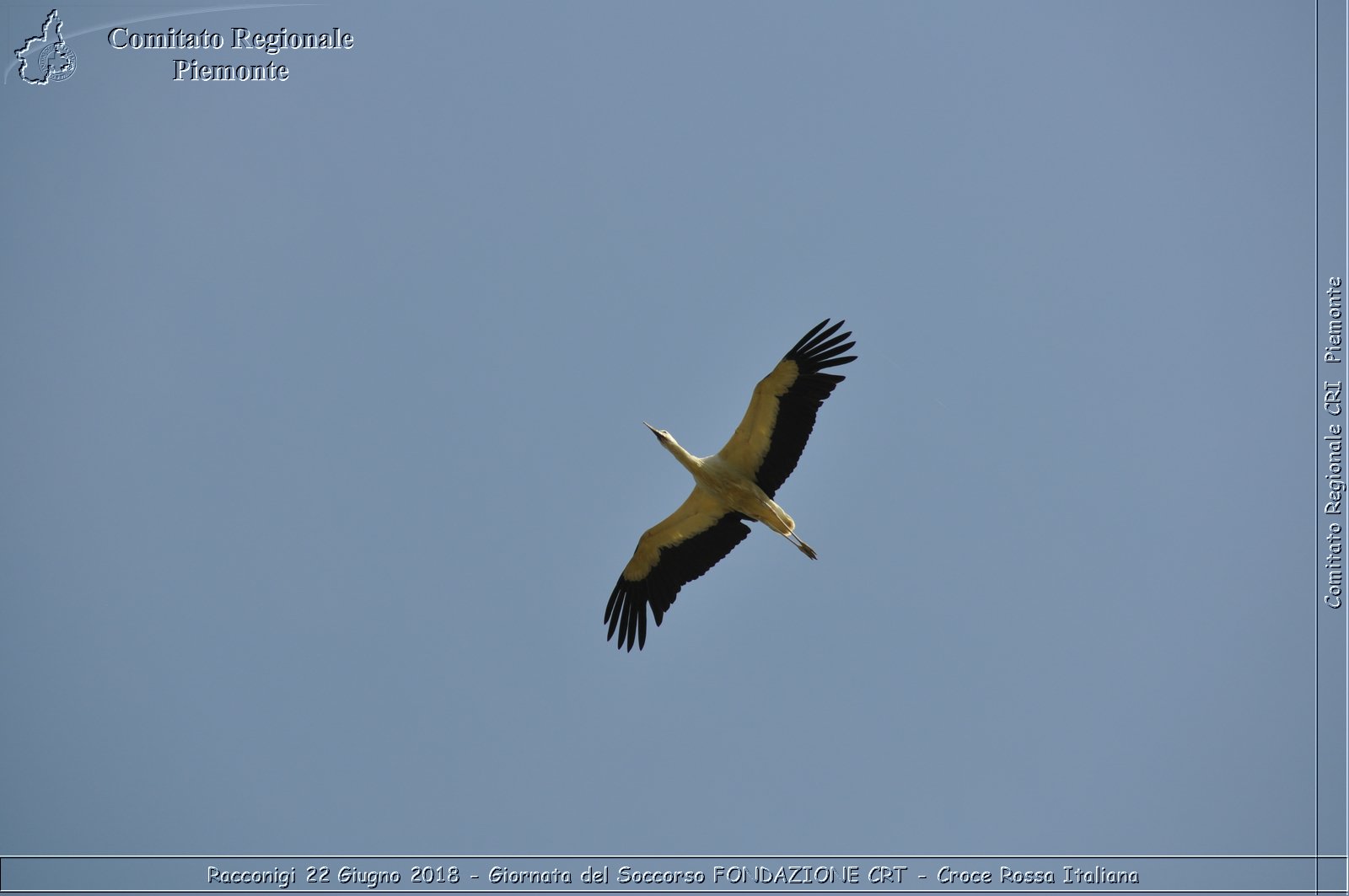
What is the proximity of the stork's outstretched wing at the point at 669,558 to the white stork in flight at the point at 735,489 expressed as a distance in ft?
0.04

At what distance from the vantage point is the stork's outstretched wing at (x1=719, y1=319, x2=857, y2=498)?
13.9 m

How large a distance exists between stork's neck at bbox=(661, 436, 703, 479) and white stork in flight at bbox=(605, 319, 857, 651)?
0.4 inches

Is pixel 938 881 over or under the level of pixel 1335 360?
under

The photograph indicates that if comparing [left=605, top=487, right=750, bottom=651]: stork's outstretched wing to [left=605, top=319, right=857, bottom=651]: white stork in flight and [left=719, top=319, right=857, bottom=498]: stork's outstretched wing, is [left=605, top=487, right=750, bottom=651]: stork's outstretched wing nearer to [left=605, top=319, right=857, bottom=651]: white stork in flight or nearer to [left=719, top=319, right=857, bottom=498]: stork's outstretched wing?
[left=605, top=319, right=857, bottom=651]: white stork in flight

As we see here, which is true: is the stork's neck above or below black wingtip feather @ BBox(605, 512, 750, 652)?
above

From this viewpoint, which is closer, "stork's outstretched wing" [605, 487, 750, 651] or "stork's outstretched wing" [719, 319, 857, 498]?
"stork's outstretched wing" [719, 319, 857, 498]

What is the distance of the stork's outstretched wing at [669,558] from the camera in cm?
1514

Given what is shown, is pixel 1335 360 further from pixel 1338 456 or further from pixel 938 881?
pixel 938 881

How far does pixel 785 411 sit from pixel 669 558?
277 centimetres

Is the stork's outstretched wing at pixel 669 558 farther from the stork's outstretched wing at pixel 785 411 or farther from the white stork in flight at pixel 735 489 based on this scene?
the stork's outstretched wing at pixel 785 411

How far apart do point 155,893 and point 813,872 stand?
8.45 metres

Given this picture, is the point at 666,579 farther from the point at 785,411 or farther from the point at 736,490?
the point at 785,411

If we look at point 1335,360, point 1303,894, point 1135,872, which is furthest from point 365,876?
point 1335,360

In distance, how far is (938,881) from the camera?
14633 millimetres
